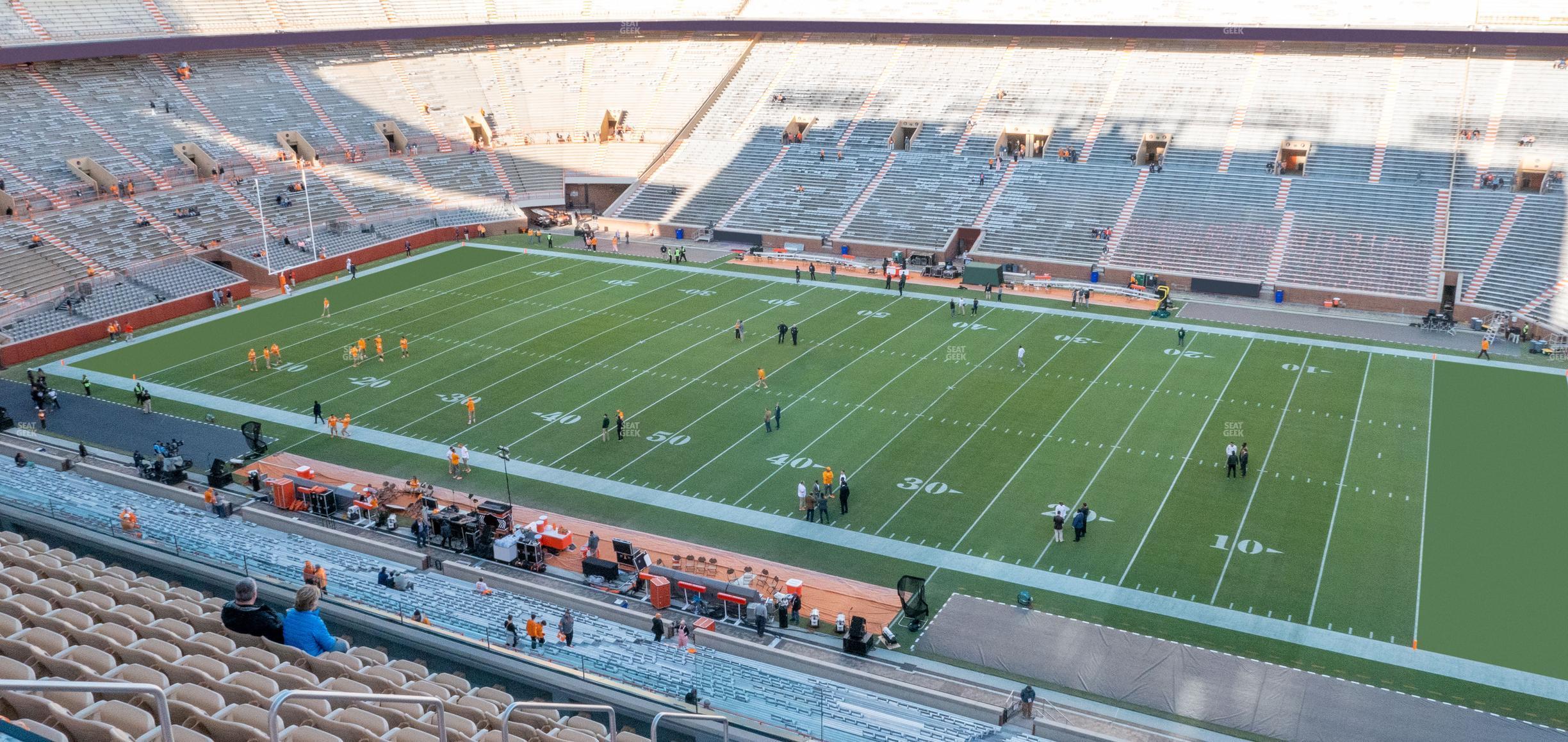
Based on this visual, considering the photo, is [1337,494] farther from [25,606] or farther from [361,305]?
[361,305]

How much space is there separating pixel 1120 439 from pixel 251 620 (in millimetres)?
24110

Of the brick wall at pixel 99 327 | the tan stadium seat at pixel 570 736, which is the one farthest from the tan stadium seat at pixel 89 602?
the brick wall at pixel 99 327

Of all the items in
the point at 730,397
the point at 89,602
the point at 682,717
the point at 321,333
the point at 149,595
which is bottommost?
the point at 730,397

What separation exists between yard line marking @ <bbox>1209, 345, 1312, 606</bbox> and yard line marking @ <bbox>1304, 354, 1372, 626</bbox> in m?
0.94

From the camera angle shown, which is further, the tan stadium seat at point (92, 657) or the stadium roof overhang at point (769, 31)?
the stadium roof overhang at point (769, 31)

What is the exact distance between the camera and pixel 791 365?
37250 millimetres

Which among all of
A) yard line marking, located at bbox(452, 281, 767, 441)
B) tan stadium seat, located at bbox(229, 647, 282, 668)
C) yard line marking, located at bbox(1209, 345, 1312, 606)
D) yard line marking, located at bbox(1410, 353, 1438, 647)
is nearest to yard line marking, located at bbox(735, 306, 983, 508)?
yard line marking, located at bbox(452, 281, 767, 441)

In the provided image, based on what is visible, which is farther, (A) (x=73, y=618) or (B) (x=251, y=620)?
(A) (x=73, y=618)

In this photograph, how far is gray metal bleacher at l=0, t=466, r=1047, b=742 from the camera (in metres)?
15.6

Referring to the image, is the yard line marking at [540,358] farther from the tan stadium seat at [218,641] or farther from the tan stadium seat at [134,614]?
the tan stadium seat at [218,641]

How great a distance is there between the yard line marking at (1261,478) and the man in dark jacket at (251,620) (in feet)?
57.3

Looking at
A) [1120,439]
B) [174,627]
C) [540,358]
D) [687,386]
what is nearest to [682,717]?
[174,627]

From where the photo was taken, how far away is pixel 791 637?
2141 centimetres

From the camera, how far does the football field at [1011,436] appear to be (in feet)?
75.0
